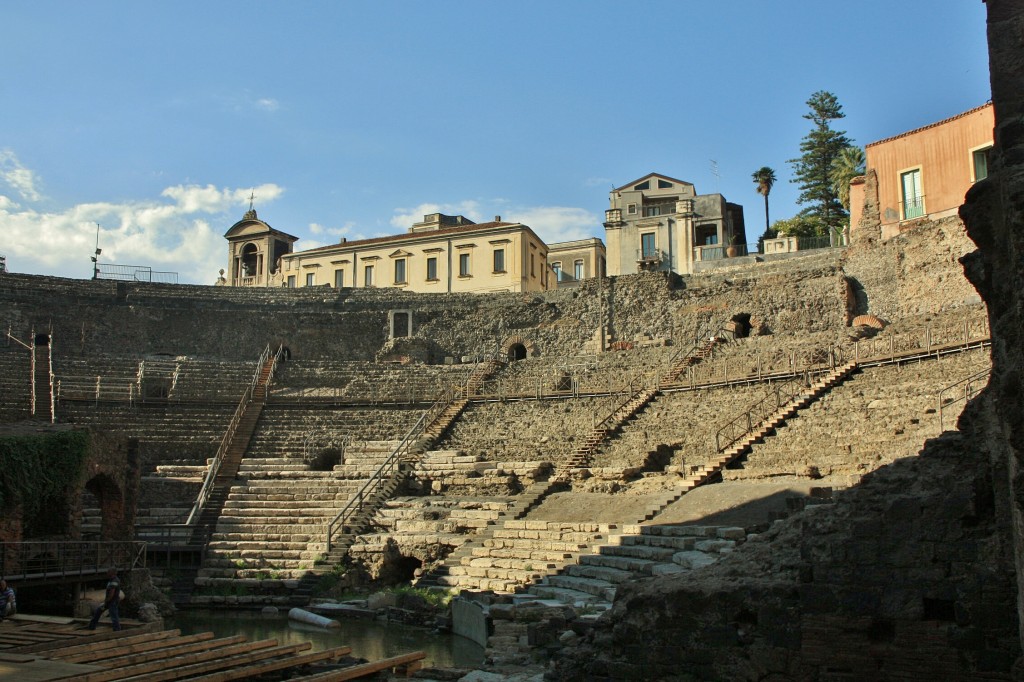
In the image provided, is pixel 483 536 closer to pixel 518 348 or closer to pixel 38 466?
pixel 38 466

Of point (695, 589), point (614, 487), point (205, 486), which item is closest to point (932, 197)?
point (614, 487)

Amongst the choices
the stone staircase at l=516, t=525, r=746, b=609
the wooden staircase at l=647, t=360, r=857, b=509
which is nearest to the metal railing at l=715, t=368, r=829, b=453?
the wooden staircase at l=647, t=360, r=857, b=509

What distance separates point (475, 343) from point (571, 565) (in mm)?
23150

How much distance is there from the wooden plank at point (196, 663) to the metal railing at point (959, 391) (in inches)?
548

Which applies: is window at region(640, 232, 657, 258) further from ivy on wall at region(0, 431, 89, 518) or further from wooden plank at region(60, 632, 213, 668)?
wooden plank at region(60, 632, 213, 668)

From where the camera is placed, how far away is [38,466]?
17938 mm

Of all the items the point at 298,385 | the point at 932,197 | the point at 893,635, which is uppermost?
the point at 932,197

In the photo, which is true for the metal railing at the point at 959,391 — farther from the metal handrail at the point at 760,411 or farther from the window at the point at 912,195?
the window at the point at 912,195

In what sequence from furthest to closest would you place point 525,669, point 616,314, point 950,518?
point 616,314 → point 525,669 → point 950,518

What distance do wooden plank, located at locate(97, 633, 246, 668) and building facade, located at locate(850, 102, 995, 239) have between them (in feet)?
85.4

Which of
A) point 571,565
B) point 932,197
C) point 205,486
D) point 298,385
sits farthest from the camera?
point 298,385

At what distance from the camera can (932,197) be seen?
105 feet

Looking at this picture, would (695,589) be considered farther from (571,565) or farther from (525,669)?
(571,565)

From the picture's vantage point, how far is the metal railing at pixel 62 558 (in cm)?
1642
